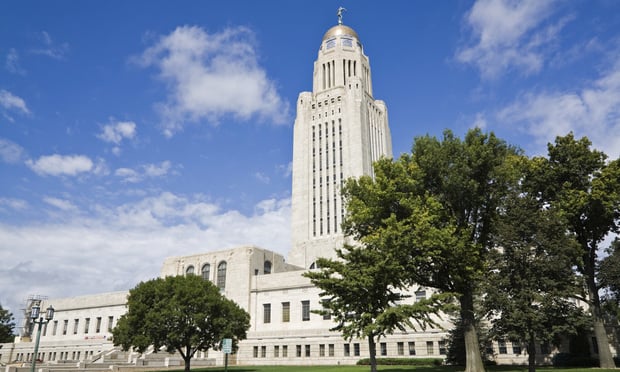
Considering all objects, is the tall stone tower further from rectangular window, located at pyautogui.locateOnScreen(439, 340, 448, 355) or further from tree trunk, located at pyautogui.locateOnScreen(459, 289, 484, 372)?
tree trunk, located at pyautogui.locateOnScreen(459, 289, 484, 372)

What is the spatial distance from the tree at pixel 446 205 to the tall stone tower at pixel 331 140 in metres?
36.9

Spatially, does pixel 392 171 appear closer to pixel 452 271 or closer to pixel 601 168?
pixel 452 271

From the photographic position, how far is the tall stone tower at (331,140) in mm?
73000

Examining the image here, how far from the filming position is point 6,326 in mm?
95438

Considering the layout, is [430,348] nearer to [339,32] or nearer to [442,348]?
[442,348]

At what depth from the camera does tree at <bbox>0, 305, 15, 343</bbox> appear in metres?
94.2

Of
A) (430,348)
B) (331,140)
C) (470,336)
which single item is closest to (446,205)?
(470,336)

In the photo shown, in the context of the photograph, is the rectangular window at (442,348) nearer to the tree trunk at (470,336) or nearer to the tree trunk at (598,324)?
the tree trunk at (598,324)

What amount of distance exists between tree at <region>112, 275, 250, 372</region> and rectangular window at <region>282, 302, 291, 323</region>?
1512cm

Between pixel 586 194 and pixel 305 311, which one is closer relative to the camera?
pixel 586 194

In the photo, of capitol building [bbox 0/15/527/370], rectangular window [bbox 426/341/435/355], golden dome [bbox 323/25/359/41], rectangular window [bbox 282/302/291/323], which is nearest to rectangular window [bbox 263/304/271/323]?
capitol building [bbox 0/15/527/370]

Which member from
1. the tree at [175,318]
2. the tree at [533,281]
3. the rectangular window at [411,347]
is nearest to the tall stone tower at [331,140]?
the rectangular window at [411,347]

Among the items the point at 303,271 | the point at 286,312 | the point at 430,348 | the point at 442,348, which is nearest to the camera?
the point at 442,348

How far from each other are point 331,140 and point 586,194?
156ft
